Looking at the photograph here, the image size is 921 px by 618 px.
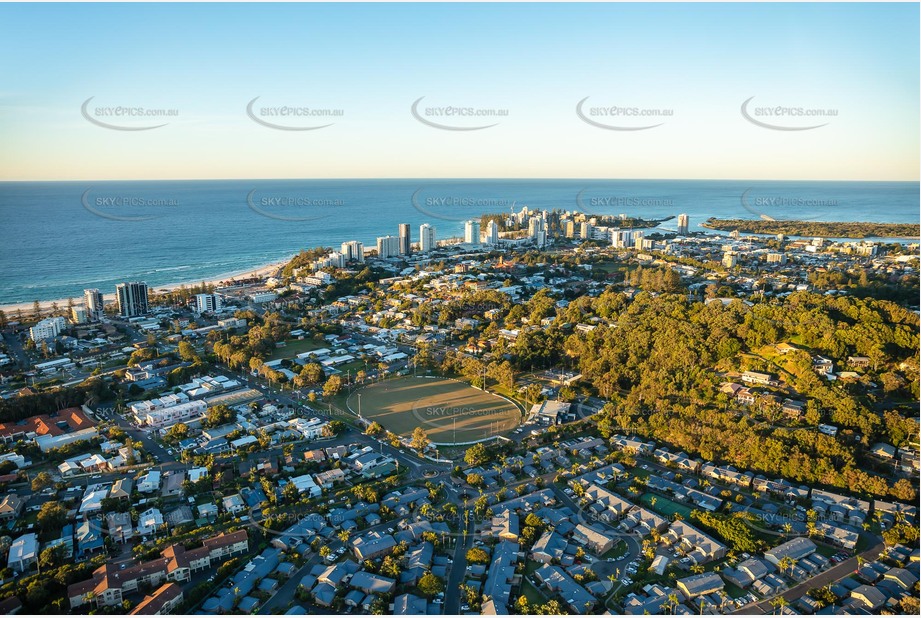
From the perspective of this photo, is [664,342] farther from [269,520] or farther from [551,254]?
[551,254]

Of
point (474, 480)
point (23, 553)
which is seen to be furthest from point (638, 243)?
point (23, 553)

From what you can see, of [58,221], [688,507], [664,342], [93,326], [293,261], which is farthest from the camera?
[58,221]

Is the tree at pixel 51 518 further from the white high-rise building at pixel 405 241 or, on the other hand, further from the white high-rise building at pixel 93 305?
the white high-rise building at pixel 405 241

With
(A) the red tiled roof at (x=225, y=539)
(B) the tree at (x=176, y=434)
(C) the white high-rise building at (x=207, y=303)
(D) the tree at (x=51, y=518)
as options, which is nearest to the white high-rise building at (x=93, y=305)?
(C) the white high-rise building at (x=207, y=303)

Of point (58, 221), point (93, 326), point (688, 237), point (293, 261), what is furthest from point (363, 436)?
point (58, 221)

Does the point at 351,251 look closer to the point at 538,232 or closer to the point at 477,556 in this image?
the point at 538,232

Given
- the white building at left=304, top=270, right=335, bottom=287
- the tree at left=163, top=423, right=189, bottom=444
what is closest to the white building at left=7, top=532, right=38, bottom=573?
the tree at left=163, top=423, right=189, bottom=444
